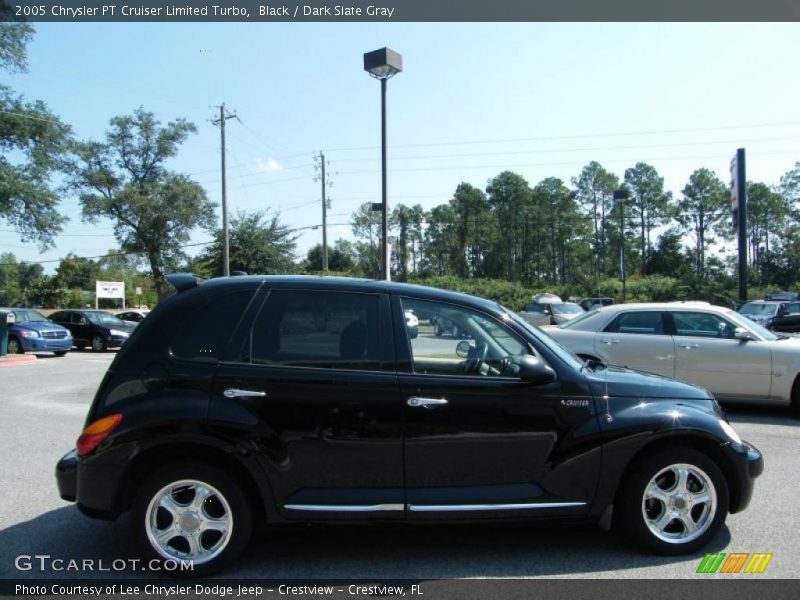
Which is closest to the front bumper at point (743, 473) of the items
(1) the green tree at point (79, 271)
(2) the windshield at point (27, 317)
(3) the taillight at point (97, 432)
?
(3) the taillight at point (97, 432)

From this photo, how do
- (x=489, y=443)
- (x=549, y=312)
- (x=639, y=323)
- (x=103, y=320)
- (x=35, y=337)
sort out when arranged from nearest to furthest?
(x=489, y=443) < (x=639, y=323) < (x=35, y=337) < (x=103, y=320) < (x=549, y=312)

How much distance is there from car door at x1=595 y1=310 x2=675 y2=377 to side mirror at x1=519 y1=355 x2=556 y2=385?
5337 mm

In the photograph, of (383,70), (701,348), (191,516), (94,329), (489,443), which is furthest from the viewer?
(94,329)

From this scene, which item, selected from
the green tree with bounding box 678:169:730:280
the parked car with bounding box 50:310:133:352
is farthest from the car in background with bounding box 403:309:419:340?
the green tree with bounding box 678:169:730:280

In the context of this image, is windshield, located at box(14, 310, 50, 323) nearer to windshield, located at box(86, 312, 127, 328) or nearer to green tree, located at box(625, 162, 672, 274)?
windshield, located at box(86, 312, 127, 328)

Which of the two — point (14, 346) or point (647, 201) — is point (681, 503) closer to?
point (14, 346)

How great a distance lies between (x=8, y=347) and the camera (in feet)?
63.5

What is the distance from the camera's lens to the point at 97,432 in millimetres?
3621

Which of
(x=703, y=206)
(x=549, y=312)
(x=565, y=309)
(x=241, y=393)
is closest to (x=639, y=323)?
(x=241, y=393)

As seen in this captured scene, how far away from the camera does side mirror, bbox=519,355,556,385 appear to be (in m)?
3.71

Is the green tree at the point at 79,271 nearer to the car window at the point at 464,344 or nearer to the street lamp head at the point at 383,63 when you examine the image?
the street lamp head at the point at 383,63

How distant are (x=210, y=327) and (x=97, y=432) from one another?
2.95 feet

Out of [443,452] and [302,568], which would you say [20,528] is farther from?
[443,452]

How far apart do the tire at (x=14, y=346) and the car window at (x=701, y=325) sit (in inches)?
752
